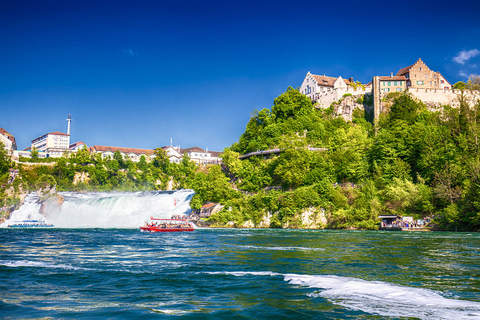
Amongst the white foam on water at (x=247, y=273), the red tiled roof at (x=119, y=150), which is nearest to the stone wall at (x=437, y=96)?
the white foam on water at (x=247, y=273)

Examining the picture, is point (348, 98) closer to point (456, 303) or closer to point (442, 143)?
point (442, 143)

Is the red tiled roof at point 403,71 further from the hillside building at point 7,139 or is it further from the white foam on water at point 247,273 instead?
the hillside building at point 7,139

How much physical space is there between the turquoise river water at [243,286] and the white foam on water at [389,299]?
0.02 meters

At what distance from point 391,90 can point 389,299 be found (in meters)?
71.0

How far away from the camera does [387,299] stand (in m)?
9.75

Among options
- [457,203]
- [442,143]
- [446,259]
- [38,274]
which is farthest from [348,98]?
[38,274]

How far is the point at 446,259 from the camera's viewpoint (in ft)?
56.2

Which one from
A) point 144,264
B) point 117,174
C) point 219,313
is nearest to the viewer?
point 219,313

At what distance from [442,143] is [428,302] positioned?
44084mm

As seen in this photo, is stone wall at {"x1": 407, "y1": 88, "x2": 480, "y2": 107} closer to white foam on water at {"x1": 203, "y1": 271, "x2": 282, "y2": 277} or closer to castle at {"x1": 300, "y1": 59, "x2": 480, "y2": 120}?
castle at {"x1": 300, "y1": 59, "x2": 480, "y2": 120}

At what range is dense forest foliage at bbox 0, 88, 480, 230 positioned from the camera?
43.2 meters

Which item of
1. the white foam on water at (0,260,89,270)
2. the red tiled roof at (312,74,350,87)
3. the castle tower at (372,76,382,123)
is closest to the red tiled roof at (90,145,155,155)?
the red tiled roof at (312,74,350,87)

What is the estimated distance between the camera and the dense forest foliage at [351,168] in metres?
43.2

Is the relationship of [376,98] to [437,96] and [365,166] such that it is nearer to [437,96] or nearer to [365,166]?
[437,96]
